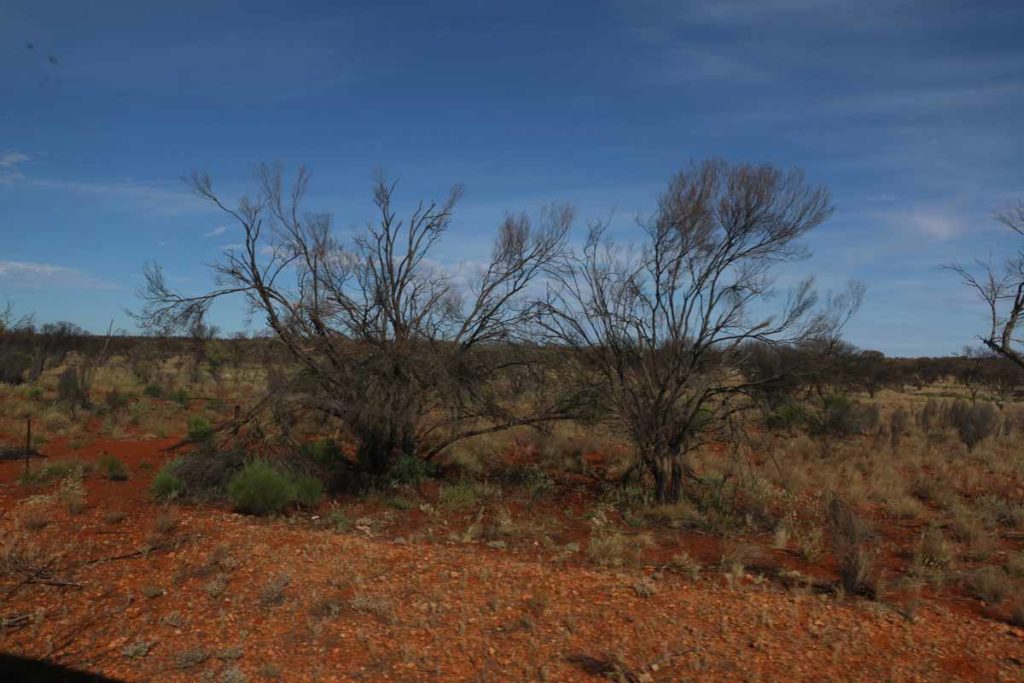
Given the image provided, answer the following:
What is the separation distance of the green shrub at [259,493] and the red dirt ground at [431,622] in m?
1.59

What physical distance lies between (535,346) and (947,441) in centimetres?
1315

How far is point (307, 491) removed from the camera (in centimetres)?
1214

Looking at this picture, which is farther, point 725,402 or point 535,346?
point 535,346

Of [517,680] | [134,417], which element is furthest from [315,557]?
[134,417]

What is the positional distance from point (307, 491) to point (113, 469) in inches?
166

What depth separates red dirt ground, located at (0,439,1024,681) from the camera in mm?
6414

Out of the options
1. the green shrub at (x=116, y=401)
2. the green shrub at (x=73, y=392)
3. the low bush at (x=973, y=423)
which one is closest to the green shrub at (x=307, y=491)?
the green shrub at (x=116, y=401)

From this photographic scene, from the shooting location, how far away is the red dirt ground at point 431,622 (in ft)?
21.0

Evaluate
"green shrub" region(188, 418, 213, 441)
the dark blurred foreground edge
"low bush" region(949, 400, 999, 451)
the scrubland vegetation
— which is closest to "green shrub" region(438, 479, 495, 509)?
the scrubland vegetation

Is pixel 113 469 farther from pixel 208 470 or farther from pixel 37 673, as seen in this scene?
pixel 37 673

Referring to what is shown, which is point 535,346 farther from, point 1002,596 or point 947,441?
point 947,441

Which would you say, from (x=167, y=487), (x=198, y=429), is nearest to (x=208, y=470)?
(x=167, y=487)

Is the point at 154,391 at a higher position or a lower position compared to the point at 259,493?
higher

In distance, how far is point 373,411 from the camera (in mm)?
12773
